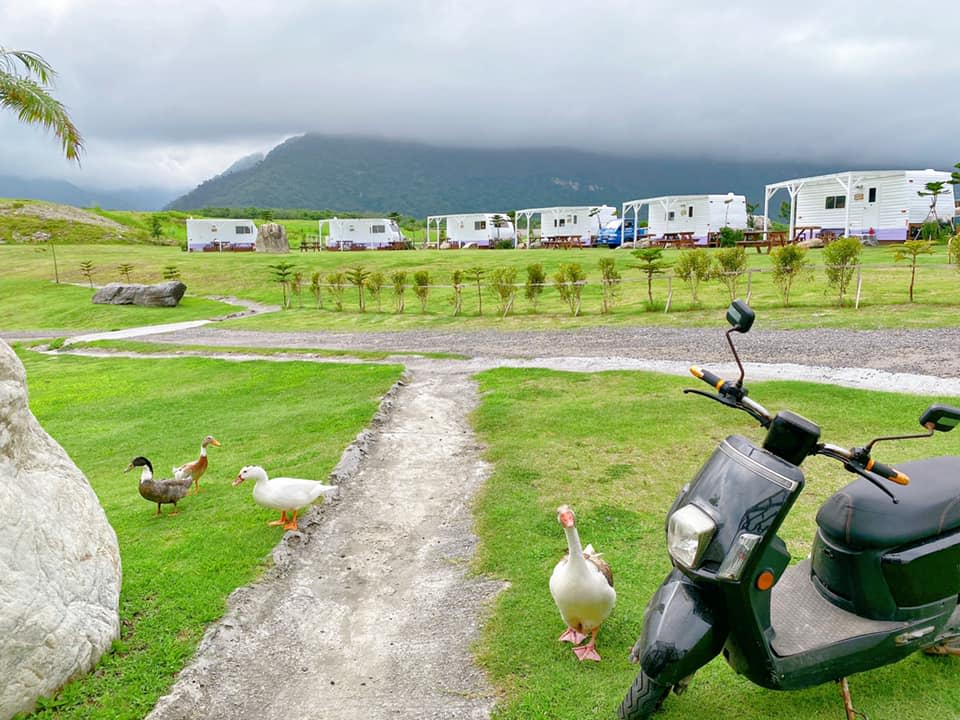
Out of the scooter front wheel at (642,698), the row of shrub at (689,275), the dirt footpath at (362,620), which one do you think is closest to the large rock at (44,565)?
the dirt footpath at (362,620)

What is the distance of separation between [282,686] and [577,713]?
1.80 m

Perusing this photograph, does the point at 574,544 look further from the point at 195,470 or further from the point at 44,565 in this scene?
the point at 195,470

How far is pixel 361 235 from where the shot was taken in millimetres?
60750

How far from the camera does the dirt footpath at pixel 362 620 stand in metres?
3.79

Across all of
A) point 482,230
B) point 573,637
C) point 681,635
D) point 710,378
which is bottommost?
point 573,637

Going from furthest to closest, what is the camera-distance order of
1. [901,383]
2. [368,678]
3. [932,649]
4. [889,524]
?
1. [901,383]
2. [368,678]
3. [932,649]
4. [889,524]

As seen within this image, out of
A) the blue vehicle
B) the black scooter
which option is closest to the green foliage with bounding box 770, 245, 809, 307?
the black scooter

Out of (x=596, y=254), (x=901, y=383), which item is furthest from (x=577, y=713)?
(x=596, y=254)

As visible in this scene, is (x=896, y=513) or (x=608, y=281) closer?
(x=896, y=513)

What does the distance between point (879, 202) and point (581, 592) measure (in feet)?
119

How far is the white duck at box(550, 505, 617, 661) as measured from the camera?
377 cm

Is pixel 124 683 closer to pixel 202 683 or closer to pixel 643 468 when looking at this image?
pixel 202 683

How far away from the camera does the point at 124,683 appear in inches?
152

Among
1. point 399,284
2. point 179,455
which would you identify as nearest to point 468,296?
point 399,284
